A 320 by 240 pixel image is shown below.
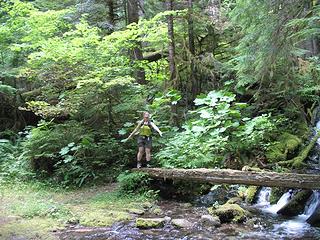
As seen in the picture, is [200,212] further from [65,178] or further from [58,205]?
[65,178]

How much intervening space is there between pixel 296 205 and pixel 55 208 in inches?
227

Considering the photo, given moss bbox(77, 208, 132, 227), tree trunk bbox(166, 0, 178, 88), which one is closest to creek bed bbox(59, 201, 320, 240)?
moss bbox(77, 208, 132, 227)

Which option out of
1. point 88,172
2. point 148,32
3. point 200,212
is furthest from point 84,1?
point 200,212

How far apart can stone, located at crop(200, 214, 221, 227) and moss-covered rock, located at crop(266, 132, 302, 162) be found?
13.9 ft

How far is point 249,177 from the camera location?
8.41 m

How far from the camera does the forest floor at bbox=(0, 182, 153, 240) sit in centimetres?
747

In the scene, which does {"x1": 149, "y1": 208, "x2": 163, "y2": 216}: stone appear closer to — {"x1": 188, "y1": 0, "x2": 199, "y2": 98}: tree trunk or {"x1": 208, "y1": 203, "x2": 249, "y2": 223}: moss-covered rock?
{"x1": 208, "y1": 203, "x2": 249, "y2": 223}: moss-covered rock

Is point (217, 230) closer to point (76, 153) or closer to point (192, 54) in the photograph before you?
point (76, 153)

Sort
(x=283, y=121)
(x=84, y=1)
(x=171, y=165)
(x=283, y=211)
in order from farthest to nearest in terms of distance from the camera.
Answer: (x=84, y=1) → (x=283, y=121) → (x=171, y=165) → (x=283, y=211)

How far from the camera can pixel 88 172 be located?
1255cm

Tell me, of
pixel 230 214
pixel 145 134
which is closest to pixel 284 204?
pixel 230 214

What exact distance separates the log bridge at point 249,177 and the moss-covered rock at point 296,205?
1.13 m

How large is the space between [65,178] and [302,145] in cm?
788

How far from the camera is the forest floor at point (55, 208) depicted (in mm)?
7469
